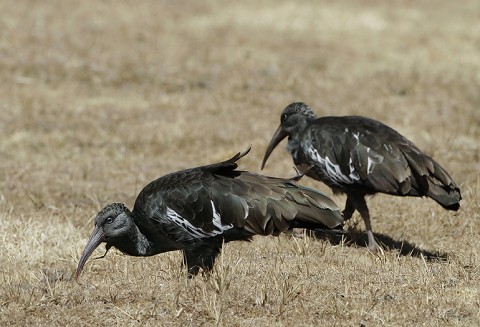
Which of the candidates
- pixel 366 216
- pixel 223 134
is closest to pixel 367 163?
pixel 366 216

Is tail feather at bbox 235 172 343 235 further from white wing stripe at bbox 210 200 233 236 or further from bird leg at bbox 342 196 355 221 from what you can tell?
bird leg at bbox 342 196 355 221

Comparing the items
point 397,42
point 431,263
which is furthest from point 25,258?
point 397,42

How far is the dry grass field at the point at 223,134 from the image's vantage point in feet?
24.2

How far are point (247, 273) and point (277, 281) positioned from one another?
2.48 ft

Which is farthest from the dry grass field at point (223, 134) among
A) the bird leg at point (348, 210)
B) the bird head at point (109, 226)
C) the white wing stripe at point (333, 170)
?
the white wing stripe at point (333, 170)

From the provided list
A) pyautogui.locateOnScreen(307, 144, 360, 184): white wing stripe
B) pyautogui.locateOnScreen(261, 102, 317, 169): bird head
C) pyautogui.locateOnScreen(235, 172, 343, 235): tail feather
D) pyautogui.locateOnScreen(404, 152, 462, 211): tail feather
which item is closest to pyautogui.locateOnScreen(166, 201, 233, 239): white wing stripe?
pyautogui.locateOnScreen(235, 172, 343, 235): tail feather

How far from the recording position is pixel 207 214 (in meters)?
Result: 8.19

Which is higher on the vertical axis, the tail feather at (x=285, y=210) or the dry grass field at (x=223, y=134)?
the tail feather at (x=285, y=210)

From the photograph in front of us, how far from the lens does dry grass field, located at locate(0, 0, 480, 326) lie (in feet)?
24.2

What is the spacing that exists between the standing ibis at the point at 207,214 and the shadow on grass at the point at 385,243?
1873mm

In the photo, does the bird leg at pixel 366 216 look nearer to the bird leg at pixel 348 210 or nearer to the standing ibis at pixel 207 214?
the bird leg at pixel 348 210

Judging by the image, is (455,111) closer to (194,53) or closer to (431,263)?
(194,53)

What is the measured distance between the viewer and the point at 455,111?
60.8 feet

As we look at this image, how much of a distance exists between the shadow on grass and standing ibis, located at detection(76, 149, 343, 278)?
6.15 ft
